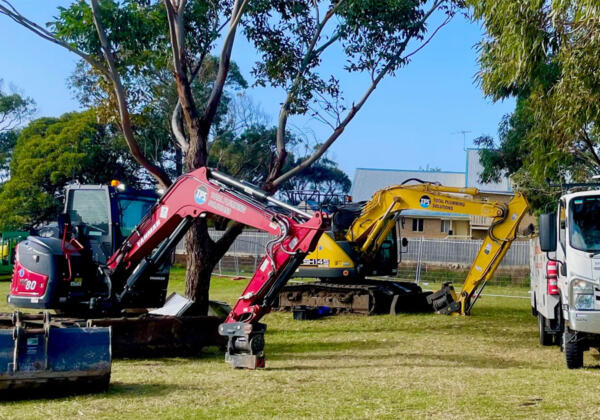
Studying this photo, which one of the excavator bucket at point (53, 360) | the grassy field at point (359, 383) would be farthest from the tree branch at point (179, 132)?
the excavator bucket at point (53, 360)

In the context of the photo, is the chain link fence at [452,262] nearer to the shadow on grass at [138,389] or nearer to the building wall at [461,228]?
the building wall at [461,228]

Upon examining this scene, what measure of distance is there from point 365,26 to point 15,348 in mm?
11966

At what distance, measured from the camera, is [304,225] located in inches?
439

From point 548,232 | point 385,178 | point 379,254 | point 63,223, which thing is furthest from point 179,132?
point 385,178

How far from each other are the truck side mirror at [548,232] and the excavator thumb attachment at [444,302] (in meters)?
8.75

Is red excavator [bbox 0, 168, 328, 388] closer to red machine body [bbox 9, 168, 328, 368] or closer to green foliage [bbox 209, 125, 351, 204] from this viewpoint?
red machine body [bbox 9, 168, 328, 368]

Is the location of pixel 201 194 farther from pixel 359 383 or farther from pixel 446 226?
pixel 446 226

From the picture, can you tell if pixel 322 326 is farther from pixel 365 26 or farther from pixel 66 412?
pixel 66 412

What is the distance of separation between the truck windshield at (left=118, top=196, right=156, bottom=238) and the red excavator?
1.25 ft

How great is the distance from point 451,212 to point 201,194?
970 cm

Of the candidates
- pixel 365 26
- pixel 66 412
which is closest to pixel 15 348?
pixel 66 412

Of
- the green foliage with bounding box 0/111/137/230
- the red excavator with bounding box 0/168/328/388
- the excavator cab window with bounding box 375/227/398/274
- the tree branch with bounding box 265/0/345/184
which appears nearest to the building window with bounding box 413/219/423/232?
the green foliage with bounding box 0/111/137/230

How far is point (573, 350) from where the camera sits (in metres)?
11.6

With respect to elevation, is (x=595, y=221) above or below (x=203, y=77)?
below
